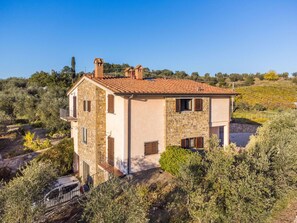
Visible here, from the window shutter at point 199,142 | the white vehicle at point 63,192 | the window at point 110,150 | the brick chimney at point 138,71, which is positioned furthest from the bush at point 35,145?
the window shutter at point 199,142

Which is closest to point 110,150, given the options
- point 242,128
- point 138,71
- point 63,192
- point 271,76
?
point 63,192

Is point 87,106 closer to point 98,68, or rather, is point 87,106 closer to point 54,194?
point 98,68

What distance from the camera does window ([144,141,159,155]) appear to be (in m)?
17.2

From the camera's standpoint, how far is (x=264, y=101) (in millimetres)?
61438

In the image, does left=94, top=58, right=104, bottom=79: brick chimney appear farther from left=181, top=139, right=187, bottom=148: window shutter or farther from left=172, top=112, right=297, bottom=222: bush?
left=172, top=112, right=297, bottom=222: bush

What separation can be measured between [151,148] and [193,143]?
402 centimetres

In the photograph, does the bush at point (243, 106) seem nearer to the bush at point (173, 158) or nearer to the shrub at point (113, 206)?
the bush at point (173, 158)

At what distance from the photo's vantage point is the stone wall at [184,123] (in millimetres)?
17875

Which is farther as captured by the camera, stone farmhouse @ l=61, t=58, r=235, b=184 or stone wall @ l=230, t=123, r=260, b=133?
stone wall @ l=230, t=123, r=260, b=133

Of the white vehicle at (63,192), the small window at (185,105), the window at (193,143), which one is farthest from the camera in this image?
the window at (193,143)

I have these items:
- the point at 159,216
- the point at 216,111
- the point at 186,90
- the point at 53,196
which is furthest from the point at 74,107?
the point at 159,216

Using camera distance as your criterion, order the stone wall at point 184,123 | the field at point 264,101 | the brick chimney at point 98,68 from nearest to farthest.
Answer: the stone wall at point 184,123 → the brick chimney at point 98,68 → the field at point 264,101

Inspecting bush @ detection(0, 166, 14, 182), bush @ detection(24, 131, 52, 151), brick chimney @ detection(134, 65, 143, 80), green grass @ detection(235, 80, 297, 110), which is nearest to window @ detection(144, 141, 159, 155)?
brick chimney @ detection(134, 65, 143, 80)

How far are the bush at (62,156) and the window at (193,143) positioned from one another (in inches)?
481
